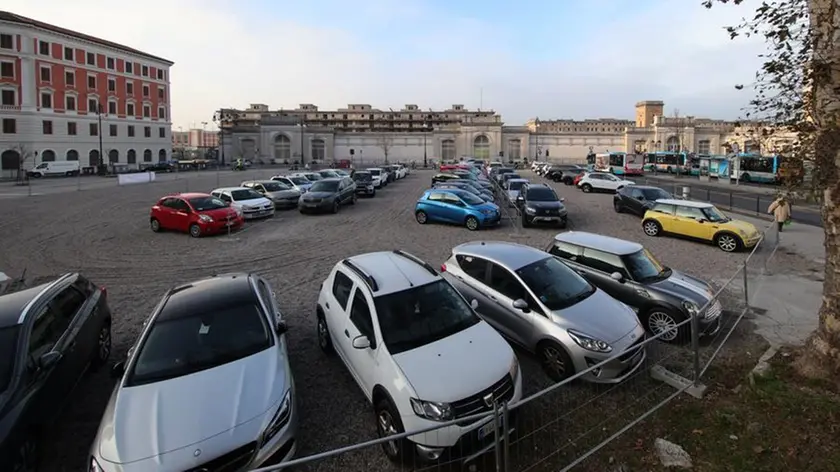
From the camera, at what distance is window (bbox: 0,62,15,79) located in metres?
57.4

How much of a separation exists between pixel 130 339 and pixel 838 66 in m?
10.7

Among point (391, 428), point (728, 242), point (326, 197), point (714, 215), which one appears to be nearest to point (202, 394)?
point (391, 428)

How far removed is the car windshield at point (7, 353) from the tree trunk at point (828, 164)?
8.93 metres

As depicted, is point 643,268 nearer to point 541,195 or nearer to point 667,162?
point 541,195

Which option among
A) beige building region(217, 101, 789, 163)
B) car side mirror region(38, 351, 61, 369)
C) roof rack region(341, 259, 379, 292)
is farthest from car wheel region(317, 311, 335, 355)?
beige building region(217, 101, 789, 163)

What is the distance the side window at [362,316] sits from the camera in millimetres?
5586

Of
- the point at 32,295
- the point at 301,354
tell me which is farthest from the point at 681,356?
the point at 32,295

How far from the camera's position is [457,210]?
18.9 metres

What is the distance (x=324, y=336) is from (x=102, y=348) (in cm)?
333

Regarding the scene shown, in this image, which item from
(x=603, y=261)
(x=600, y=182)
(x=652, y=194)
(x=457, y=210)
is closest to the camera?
(x=603, y=261)

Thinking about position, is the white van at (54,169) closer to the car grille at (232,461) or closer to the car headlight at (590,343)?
the car grille at (232,461)

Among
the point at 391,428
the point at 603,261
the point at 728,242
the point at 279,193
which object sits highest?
the point at 279,193

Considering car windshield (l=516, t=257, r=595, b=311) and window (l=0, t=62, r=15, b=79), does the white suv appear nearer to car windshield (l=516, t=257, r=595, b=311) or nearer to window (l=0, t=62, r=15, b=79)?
car windshield (l=516, t=257, r=595, b=311)

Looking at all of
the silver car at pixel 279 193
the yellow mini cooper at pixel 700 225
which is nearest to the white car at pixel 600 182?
the yellow mini cooper at pixel 700 225
